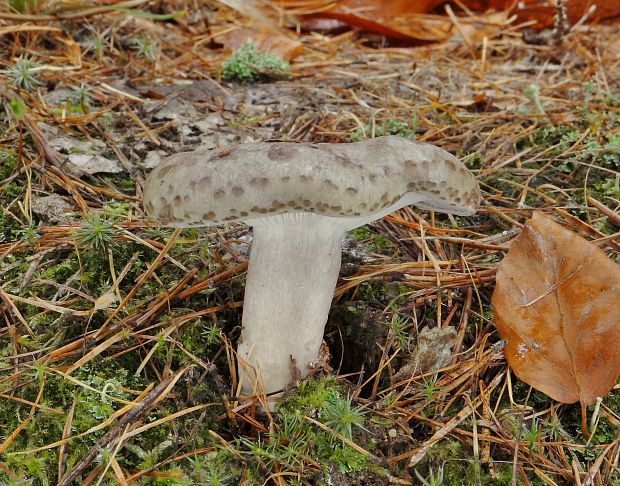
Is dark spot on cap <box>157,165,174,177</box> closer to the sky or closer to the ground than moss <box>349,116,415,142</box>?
closer to the sky

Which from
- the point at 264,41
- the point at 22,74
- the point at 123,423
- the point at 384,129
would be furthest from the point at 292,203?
the point at 264,41

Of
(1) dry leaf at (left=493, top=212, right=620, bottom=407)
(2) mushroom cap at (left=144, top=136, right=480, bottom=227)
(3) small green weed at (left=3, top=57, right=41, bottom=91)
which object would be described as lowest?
(1) dry leaf at (left=493, top=212, right=620, bottom=407)

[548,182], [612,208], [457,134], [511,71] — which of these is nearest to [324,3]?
[511,71]

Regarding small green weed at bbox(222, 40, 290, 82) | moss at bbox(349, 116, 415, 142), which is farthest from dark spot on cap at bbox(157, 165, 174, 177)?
small green weed at bbox(222, 40, 290, 82)

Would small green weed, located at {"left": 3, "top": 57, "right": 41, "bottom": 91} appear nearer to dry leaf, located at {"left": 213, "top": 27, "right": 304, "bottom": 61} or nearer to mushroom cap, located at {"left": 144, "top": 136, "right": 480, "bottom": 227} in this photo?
dry leaf, located at {"left": 213, "top": 27, "right": 304, "bottom": 61}

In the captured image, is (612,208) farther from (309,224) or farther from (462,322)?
(309,224)

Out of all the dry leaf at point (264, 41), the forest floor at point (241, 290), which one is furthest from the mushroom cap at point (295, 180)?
the dry leaf at point (264, 41)

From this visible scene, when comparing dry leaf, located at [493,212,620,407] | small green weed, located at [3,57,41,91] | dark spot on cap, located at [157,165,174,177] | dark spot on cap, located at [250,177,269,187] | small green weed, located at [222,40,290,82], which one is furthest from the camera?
small green weed, located at [222,40,290,82]
